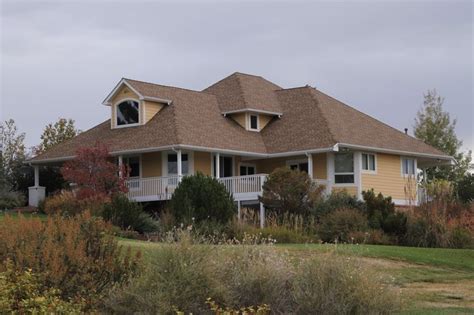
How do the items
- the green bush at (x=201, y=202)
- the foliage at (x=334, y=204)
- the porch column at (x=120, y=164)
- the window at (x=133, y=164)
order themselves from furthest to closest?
the window at (x=133, y=164)
the porch column at (x=120, y=164)
the foliage at (x=334, y=204)
the green bush at (x=201, y=202)

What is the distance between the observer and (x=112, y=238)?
553 inches

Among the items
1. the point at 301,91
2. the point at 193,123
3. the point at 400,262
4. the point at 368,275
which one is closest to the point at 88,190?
the point at 193,123

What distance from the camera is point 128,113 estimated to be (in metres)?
40.8

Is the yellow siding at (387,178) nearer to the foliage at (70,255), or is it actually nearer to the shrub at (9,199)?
the shrub at (9,199)

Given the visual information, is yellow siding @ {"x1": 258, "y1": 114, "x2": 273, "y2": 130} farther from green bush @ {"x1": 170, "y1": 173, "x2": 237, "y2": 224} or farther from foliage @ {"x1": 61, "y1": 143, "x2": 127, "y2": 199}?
green bush @ {"x1": 170, "y1": 173, "x2": 237, "y2": 224}

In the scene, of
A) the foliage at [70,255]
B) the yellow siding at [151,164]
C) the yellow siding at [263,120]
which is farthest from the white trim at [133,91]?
the foliage at [70,255]

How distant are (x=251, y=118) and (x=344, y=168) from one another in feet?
18.2

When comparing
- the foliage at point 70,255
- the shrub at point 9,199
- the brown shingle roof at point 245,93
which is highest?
the brown shingle roof at point 245,93

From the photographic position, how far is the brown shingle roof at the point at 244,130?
38156 millimetres

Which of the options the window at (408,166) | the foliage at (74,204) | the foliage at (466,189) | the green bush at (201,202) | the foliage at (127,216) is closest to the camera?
the green bush at (201,202)

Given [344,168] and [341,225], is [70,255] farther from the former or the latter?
[344,168]

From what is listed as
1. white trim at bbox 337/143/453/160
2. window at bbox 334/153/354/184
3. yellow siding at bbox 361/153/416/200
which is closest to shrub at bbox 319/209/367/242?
white trim at bbox 337/143/453/160

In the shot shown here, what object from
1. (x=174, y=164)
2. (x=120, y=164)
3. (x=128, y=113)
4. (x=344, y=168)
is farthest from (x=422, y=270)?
(x=128, y=113)

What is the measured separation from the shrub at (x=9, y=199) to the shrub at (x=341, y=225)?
17.4m
